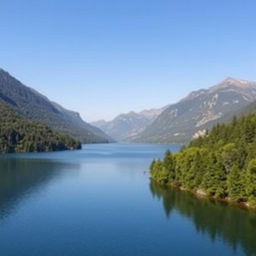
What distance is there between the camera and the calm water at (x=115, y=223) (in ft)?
256

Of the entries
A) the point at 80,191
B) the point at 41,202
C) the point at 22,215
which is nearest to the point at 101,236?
the point at 22,215

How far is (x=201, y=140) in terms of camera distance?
18012cm

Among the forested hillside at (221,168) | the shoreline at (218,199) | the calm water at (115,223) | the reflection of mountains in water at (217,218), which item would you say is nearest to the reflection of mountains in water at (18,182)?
the calm water at (115,223)

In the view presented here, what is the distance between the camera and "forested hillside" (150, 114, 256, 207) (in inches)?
4478

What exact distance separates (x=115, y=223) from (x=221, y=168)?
40.5m

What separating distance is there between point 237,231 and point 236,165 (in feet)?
106

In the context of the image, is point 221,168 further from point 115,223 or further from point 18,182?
point 18,182

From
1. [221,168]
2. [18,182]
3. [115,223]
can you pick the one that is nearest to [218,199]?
[221,168]

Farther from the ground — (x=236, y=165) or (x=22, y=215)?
(x=236, y=165)

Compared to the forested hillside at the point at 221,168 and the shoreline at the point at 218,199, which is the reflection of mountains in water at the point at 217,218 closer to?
the shoreline at the point at 218,199

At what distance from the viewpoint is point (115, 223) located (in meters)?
96.3

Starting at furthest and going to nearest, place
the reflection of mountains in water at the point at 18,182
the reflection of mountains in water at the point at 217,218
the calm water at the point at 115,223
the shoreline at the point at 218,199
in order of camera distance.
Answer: the reflection of mountains in water at the point at 18,182 < the shoreline at the point at 218,199 < the reflection of mountains in water at the point at 217,218 < the calm water at the point at 115,223

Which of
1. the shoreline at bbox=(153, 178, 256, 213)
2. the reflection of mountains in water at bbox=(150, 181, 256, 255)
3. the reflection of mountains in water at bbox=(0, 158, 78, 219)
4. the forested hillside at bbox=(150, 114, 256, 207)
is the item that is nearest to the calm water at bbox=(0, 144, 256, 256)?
the reflection of mountains in water at bbox=(150, 181, 256, 255)

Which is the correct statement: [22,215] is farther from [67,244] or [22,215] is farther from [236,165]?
[236,165]
